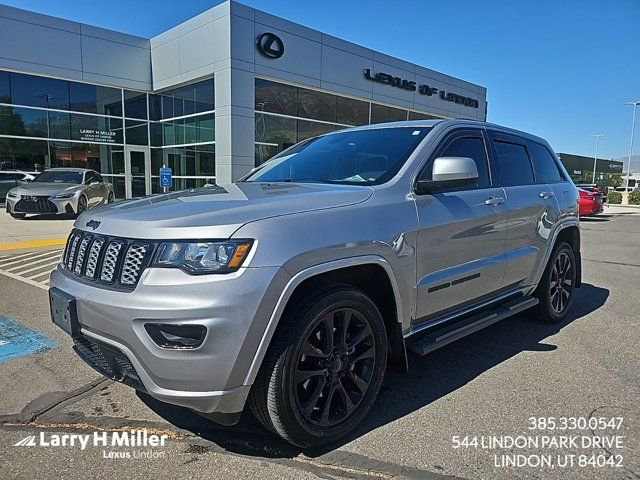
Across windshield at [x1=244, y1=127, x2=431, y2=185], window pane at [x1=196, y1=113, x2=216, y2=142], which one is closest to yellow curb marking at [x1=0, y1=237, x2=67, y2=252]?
windshield at [x1=244, y1=127, x2=431, y2=185]

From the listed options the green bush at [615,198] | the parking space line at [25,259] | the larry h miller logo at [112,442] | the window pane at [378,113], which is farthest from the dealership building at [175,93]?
the green bush at [615,198]

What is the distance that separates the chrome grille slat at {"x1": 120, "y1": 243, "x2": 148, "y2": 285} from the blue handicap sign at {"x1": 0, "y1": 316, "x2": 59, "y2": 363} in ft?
7.52

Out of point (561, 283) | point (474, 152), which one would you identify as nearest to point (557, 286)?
point (561, 283)

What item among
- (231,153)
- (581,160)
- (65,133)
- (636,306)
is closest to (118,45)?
(65,133)

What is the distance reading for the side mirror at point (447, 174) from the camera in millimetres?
3119

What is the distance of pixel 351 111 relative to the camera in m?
21.5

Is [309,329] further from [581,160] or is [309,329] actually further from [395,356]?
[581,160]

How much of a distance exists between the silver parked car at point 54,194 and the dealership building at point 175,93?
4.19 meters

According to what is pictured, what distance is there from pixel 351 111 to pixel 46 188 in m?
12.8

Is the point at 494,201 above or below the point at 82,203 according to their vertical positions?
above

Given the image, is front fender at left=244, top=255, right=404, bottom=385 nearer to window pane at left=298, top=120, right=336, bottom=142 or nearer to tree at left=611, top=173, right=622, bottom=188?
window pane at left=298, top=120, right=336, bottom=142

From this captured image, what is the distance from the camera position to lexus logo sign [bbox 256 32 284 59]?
663 inches

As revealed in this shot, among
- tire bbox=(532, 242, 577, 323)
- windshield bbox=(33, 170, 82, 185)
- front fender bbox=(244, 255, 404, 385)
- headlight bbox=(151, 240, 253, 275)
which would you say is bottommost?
tire bbox=(532, 242, 577, 323)

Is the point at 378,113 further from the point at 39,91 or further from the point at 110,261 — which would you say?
the point at 110,261
